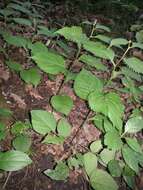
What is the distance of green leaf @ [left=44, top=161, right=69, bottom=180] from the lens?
7.45 ft

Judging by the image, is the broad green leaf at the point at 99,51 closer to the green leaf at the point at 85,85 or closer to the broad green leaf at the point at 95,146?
the green leaf at the point at 85,85

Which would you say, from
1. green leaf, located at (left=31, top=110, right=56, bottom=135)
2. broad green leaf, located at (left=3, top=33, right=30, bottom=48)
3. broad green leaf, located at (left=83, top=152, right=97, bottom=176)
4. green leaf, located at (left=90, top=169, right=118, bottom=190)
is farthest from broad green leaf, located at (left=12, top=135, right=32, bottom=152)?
broad green leaf, located at (left=3, top=33, right=30, bottom=48)

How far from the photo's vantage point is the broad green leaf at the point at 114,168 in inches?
95.0

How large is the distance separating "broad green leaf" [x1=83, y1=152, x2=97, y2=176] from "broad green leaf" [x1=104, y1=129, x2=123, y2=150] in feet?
0.89

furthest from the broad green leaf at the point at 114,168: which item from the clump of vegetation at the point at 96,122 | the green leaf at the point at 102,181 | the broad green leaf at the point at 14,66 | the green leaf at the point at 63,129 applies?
the broad green leaf at the point at 14,66

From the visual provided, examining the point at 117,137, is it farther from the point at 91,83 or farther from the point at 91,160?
the point at 91,83

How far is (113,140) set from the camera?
2238 mm

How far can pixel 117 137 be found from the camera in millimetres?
2283

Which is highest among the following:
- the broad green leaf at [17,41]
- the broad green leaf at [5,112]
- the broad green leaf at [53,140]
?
the broad green leaf at [17,41]

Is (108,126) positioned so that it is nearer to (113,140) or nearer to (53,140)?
(113,140)

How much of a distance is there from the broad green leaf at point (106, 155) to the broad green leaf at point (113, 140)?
0.79 feet

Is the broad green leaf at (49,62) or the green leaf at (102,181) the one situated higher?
the broad green leaf at (49,62)

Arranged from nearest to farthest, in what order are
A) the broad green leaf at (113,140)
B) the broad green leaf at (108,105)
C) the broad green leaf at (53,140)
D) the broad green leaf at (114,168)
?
the broad green leaf at (108,105) → the broad green leaf at (113,140) → the broad green leaf at (53,140) → the broad green leaf at (114,168)

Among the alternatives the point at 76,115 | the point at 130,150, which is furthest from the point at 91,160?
the point at 76,115
